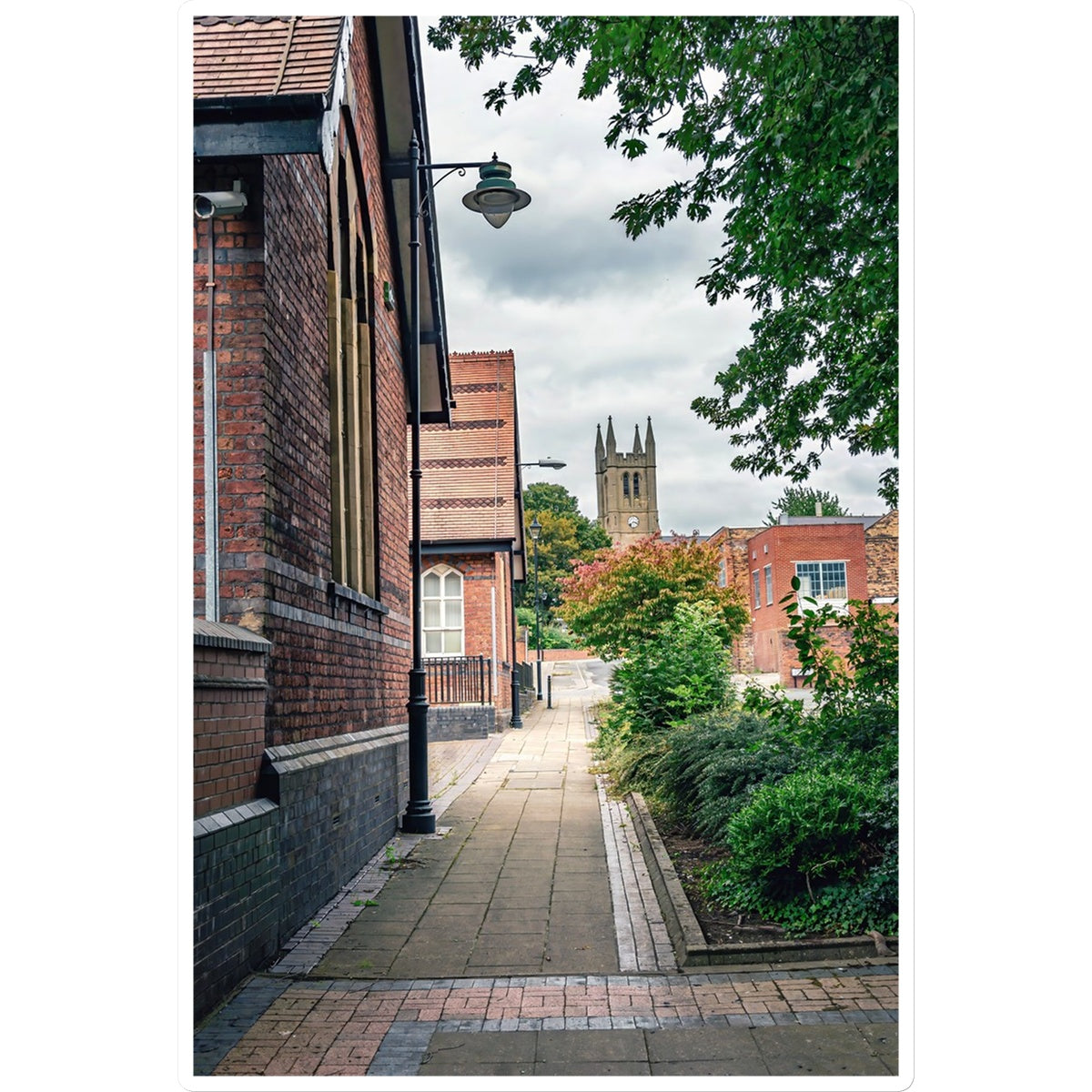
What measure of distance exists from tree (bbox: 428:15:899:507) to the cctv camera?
1437mm

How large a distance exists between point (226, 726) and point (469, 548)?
1772 centimetres

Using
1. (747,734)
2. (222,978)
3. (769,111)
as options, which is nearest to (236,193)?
(769,111)

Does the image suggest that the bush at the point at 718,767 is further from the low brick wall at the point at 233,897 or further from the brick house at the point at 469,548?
the brick house at the point at 469,548

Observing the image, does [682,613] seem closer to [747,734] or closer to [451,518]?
[747,734]

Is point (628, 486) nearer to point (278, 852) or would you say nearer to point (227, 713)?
point (278, 852)

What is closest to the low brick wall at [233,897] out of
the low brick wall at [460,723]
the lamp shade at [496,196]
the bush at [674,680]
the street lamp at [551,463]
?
the lamp shade at [496,196]

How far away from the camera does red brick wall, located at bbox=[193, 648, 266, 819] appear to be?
15.2ft

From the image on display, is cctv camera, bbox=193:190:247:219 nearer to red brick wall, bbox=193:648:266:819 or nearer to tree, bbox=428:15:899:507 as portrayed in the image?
tree, bbox=428:15:899:507

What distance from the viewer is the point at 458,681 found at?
2153 centimetres

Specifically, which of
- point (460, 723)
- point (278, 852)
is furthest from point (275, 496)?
point (460, 723)

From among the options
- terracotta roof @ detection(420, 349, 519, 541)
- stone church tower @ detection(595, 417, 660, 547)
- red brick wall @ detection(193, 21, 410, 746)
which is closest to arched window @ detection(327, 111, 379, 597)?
red brick wall @ detection(193, 21, 410, 746)

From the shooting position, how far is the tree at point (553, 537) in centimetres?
6222

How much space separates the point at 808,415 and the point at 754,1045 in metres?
7.66

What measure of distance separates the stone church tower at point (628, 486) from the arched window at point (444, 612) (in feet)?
301
